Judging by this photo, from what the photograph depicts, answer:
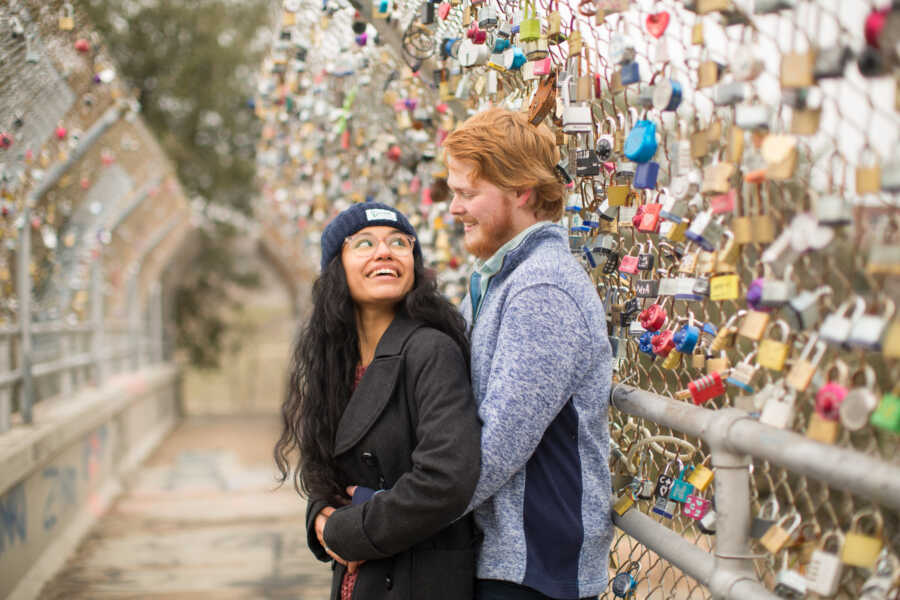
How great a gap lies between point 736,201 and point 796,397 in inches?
12.6

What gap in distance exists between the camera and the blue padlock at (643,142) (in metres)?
1.65

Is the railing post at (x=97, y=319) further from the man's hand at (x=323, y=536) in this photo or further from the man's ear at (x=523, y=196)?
the man's ear at (x=523, y=196)

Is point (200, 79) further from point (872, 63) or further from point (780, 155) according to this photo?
point (872, 63)

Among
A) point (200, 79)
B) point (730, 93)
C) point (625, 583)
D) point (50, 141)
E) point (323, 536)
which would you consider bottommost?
point (625, 583)

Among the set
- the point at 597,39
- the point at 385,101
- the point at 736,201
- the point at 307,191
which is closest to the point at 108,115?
the point at 307,191

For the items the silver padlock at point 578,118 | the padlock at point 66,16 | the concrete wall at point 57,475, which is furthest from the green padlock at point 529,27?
the concrete wall at point 57,475

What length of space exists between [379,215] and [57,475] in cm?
418

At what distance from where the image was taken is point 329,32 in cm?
432

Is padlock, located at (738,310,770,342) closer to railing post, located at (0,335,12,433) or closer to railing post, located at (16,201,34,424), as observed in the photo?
railing post, located at (0,335,12,433)

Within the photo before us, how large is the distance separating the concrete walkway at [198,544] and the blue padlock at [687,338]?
11.6ft

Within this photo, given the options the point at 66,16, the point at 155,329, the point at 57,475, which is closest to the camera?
the point at 66,16

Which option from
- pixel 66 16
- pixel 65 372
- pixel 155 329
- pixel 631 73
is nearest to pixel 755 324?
pixel 631 73

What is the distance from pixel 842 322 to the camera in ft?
3.97

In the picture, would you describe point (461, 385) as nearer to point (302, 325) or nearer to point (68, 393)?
point (302, 325)
